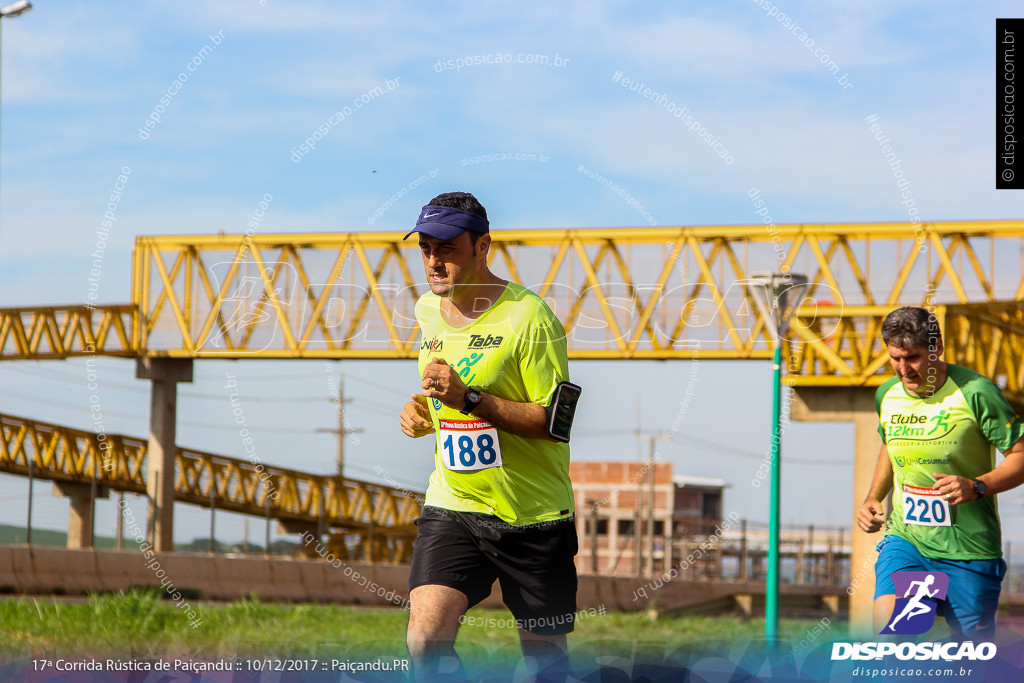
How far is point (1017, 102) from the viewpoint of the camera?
1021 centimetres

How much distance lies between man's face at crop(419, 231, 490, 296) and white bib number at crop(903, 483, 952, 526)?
2907 mm

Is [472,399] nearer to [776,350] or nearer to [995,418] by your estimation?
[995,418]

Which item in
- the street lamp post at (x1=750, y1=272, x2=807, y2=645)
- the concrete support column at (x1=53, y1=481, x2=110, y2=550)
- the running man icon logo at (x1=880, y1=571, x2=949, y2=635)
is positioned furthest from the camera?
the concrete support column at (x1=53, y1=481, x2=110, y2=550)

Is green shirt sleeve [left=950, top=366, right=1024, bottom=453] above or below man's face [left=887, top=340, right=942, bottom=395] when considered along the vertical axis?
below

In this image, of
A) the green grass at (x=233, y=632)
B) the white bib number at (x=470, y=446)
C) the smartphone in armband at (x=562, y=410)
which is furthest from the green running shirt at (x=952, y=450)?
the white bib number at (x=470, y=446)

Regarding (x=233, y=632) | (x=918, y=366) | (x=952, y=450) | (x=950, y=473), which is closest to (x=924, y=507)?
(x=950, y=473)

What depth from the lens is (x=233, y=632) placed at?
1366cm

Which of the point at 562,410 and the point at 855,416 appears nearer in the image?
the point at 562,410

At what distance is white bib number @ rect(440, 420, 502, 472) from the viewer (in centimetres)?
523

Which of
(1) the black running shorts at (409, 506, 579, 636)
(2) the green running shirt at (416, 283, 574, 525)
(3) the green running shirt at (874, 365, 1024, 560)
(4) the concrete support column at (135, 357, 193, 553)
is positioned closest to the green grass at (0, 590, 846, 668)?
(1) the black running shorts at (409, 506, 579, 636)

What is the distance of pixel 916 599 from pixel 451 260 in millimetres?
3225

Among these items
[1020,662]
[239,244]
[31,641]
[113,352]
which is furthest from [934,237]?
[1020,662]

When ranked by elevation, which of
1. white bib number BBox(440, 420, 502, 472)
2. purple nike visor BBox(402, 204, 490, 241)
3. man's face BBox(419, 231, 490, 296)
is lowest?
white bib number BBox(440, 420, 502, 472)

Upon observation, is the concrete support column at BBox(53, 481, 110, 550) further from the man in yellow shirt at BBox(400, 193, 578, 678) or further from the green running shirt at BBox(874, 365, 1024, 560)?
the man in yellow shirt at BBox(400, 193, 578, 678)
